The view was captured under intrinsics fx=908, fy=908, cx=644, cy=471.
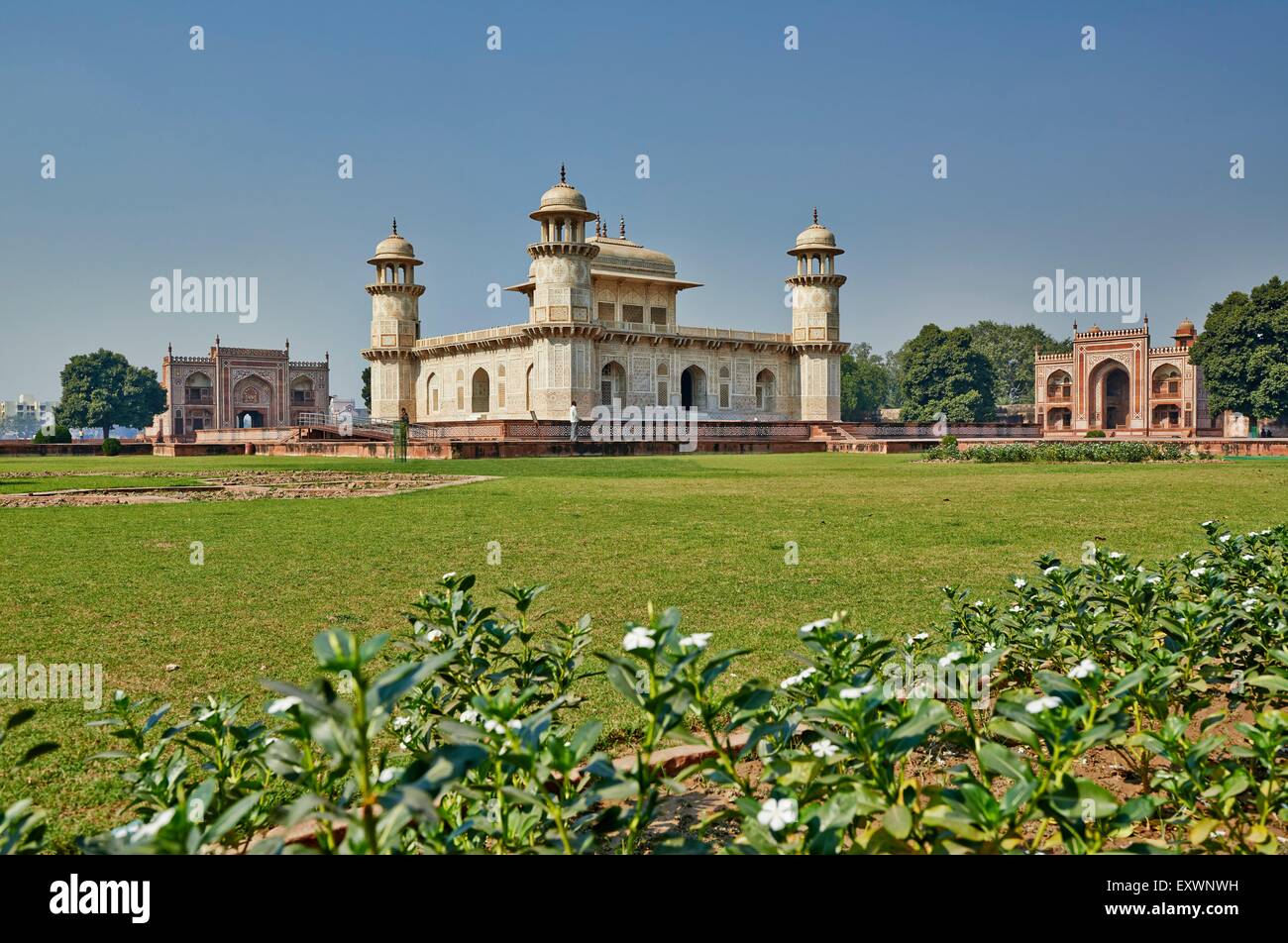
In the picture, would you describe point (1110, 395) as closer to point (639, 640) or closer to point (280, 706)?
point (639, 640)

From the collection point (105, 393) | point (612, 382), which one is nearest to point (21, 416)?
point (105, 393)

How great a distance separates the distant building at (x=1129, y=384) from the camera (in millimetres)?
43750

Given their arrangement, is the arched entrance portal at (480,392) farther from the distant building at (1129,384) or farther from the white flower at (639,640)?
the white flower at (639,640)

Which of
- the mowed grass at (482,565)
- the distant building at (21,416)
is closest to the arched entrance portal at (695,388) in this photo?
the mowed grass at (482,565)

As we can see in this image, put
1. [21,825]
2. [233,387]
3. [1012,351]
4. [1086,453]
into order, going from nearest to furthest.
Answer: [21,825] → [1086,453] → [233,387] → [1012,351]

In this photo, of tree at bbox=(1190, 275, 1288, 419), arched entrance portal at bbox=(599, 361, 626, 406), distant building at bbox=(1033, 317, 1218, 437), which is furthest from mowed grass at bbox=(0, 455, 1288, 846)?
distant building at bbox=(1033, 317, 1218, 437)

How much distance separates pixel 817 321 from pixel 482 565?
1331 inches

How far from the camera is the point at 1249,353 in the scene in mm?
37719

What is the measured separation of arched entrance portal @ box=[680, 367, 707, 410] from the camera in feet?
122

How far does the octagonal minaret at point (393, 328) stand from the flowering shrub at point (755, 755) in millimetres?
35041

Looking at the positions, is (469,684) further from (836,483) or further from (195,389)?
(195,389)
